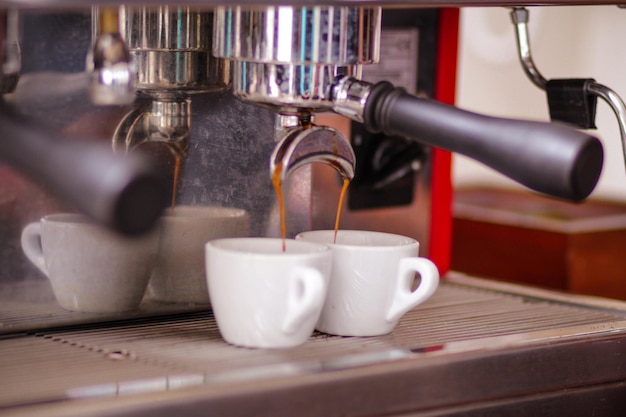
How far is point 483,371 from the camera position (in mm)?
571

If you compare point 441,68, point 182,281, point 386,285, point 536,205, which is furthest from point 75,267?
point 536,205

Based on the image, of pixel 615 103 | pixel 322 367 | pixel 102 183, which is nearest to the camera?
pixel 102 183

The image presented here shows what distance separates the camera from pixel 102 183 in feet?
1.36

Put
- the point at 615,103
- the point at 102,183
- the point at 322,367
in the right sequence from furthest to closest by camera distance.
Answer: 1. the point at 615,103
2. the point at 322,367
3. the point at 102,183

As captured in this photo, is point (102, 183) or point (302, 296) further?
point (302, 296)

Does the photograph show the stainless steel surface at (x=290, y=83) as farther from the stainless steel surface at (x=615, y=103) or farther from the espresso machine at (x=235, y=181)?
the stainless steel surface at (x=615, y=103)

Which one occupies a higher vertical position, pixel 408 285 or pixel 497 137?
pixel 497 137

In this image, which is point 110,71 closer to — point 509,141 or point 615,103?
point 509,141

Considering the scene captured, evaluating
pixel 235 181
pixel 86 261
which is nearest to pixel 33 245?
pixel 86 261

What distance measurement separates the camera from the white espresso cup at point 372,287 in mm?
594

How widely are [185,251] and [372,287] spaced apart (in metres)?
Result: 0.13

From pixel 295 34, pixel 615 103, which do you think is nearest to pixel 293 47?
pixel 295 34

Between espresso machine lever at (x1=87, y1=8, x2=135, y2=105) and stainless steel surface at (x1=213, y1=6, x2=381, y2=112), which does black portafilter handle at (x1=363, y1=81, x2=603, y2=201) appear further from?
espresso machine lever at (x1=87, y1=8, x2=135, y2=105)

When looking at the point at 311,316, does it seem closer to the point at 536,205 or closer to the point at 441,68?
the point at 441,68
